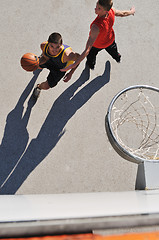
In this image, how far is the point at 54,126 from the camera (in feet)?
12.8

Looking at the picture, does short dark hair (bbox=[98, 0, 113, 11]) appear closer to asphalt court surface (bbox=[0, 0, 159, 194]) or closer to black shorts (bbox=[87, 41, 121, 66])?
black shorts (bbox=[87, 41, 121, 66])

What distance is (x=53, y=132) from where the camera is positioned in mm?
3873

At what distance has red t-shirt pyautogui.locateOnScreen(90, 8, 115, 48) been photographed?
3.25 meters

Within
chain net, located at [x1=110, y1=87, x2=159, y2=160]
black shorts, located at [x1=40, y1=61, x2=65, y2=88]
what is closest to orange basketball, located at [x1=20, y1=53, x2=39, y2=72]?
black shorts, located at [x1=40, y1=61, x2=65, y2=88]

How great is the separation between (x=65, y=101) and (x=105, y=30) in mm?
1251

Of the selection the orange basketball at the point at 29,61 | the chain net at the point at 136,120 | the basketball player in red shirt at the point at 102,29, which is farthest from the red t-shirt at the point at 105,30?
the orange basketball at the point at 29,61

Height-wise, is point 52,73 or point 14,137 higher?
point 52,73

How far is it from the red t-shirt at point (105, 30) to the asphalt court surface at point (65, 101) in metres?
→ 0.68

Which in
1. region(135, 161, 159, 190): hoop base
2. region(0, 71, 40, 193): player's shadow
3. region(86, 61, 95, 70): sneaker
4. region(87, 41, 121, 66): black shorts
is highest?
region(87, 41, 121, 66): black shorts

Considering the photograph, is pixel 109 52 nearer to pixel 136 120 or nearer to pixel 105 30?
pixel 105 30

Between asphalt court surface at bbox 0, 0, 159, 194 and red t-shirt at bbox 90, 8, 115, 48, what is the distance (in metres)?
0.68

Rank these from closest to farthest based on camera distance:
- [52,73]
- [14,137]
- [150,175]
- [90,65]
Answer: [150,175]
[52,73]
[14,137]
[90,65]

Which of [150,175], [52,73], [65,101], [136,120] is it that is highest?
[52,73]

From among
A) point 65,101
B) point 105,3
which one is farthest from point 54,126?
point 105,3
